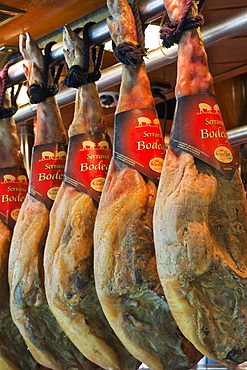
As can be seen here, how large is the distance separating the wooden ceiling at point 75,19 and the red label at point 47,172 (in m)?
0.57

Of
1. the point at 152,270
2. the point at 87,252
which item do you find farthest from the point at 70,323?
the point at 152,270

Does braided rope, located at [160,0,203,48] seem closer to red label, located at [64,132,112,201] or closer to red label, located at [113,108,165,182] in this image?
red label, located at [113,108,165,182]

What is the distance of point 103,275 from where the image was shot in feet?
5.74

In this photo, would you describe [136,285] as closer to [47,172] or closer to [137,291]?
[137,291]

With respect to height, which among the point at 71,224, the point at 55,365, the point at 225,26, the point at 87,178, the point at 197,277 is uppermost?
the point at 225,26

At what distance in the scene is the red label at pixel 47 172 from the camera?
2.17 meters

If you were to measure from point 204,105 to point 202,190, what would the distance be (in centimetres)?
25

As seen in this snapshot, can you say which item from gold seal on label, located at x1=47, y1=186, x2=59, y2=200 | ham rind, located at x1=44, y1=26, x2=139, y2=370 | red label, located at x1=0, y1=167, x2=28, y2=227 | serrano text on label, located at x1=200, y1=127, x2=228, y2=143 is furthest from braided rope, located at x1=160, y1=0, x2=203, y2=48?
red label, located at x1=0, y1=167, x2=28, y2=227

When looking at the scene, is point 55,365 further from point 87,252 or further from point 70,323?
point 87,252

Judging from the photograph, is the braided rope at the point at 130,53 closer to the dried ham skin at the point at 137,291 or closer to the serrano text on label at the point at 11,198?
the dried ham skin at the point at 137,291

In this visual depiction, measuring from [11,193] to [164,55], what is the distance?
759 mm

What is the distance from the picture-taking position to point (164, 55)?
221 cm

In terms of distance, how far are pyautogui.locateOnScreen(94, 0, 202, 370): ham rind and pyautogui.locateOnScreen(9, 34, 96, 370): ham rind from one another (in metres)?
0.38

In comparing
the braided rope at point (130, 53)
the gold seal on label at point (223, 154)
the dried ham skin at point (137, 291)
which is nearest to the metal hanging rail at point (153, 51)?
the braided rope at point (130, 53)
